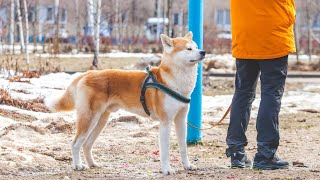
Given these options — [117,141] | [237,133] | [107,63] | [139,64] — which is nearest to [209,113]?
[117,141]

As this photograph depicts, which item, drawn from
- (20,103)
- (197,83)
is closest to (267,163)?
(197,83)

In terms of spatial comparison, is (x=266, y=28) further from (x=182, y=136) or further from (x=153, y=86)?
(x=182, y=136)

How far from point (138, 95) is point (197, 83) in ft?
5.56

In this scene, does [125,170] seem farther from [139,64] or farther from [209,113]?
[139,64]

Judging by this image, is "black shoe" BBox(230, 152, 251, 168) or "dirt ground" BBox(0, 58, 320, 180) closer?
"dirt ground" BBox(0, 58, 320, 180)

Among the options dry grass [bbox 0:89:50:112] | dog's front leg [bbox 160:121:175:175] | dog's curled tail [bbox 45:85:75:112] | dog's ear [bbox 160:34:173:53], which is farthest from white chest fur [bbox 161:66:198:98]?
dry grass [bbox 0:89:50:112]

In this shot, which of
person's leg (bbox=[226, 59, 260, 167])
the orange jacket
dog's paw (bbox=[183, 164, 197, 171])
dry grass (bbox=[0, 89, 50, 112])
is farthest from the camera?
dry grass (bbox=[0, 89, 50, 112])

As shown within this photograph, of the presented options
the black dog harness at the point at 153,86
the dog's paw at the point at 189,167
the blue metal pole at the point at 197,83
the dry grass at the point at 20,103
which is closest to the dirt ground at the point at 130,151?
the dog's paw at the point at 189,167

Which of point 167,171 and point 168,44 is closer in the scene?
point 167,171

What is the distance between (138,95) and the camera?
6457 millimetres

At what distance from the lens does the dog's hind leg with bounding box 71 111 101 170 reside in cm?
650

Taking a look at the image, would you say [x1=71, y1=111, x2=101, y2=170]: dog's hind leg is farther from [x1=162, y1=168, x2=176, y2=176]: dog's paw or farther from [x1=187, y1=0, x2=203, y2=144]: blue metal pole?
[x1=187, y1=0, x2=203, y2=144]: blue metal pole

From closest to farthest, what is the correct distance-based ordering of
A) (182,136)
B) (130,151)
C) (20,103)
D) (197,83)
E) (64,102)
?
(182,136) < (64,102) < (130,151) < (197,83) < (20,103)

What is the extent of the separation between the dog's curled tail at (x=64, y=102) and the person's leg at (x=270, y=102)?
186 centimetres
